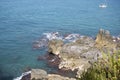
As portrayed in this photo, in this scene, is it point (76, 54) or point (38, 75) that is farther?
point (76, 54)

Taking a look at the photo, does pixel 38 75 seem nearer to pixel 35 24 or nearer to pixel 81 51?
pixel 81 51

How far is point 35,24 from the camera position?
71250 mm

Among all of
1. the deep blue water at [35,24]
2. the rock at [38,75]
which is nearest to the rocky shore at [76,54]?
the rock at [38,75]

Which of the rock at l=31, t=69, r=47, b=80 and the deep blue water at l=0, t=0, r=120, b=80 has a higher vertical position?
the rock at l=31, t=69, r=47, b=80

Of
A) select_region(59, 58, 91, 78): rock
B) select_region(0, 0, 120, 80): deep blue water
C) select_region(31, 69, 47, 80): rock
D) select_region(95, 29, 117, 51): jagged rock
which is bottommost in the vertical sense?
select_region(0, 0, 120, 80): deep blue water

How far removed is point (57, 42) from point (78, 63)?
7479 mm

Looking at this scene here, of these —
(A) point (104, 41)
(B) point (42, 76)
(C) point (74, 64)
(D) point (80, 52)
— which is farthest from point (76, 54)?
(B) point (42, 76)

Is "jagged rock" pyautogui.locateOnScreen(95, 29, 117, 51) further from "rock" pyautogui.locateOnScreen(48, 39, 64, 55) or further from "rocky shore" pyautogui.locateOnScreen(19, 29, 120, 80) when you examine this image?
"rock" pyautogui.locateOnScreen(48, 39, 64, 55)

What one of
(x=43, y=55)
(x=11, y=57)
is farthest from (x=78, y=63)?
(x=11, y=57)

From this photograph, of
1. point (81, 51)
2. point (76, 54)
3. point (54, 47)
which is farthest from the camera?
point (54, 47)

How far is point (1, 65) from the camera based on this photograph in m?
41.8

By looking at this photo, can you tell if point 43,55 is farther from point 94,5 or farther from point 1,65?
point 94,5

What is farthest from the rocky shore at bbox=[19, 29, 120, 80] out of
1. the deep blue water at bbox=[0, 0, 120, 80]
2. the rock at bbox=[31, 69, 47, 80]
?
the deep blue water at bbox=[0, 0, 120, 80]

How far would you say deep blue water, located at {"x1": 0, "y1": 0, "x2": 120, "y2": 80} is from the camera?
142 feet
